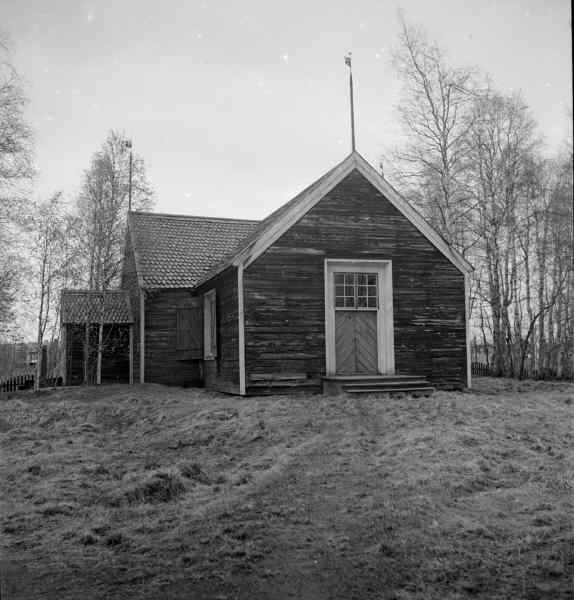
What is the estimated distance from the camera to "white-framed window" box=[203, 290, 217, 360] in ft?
56.2

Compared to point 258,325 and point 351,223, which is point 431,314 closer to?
point 351,223

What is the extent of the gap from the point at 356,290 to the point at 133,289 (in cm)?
1076

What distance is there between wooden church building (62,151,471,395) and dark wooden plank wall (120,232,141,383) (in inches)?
223

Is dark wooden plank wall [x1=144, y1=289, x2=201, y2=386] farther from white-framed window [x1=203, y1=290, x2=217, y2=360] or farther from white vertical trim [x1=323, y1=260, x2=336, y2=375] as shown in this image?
white vertical trim [x1=323, y1=260, x2=336, y2=375]

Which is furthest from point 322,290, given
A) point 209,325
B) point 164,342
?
point 164,342

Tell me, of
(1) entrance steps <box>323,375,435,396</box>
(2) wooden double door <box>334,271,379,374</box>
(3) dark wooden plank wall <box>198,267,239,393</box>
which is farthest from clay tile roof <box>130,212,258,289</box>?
(1) entrance steps <box>323,375,435,396</box>

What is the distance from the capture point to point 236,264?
1434 cm

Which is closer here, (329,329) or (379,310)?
(329,329)

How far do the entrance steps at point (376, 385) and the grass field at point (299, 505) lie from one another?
1.91 m

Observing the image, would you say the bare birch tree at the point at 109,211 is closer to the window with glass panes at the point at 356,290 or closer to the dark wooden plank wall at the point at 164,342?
the dark wooden plank wall at the point at 164,342

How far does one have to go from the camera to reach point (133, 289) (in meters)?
23.3

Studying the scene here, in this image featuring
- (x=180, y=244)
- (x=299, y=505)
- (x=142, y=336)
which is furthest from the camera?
(x=180, y=244)

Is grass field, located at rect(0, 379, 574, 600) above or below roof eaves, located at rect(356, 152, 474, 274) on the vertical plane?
below

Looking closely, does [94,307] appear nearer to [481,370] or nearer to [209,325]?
[209,325]
